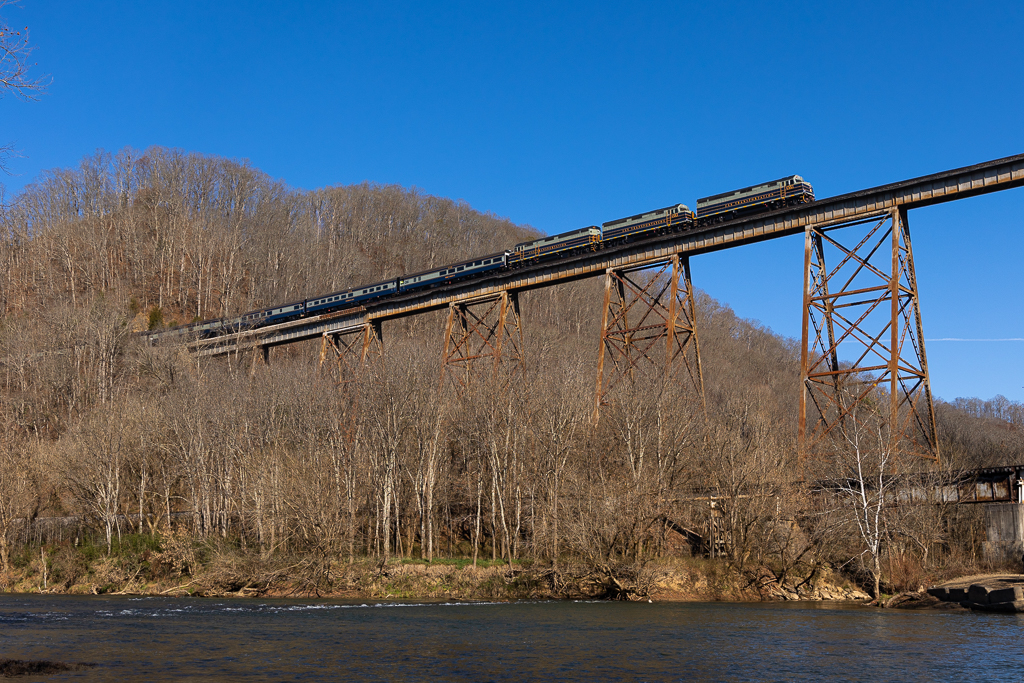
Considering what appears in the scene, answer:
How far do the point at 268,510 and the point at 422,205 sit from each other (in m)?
67.3

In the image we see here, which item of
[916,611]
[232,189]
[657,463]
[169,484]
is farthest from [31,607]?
[232,189]

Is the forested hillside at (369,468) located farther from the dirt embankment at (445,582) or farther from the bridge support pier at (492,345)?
the bridge support pier at (492,345)

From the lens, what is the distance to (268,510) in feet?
105

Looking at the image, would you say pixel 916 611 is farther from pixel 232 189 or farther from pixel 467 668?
pixel 232 189

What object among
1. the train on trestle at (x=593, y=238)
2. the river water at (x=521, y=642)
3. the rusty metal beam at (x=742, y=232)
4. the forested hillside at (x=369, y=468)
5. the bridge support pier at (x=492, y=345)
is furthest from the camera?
the bridge support pier at (x=492, y=345)

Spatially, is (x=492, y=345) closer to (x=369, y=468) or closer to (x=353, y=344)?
(x=369, y=468)

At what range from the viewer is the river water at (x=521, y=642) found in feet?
43.6

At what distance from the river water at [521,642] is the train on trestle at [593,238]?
48.0ft

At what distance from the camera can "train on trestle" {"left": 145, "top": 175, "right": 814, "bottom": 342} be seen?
30.0m

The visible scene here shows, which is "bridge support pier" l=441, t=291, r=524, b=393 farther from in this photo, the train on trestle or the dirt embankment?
the dirt embankment

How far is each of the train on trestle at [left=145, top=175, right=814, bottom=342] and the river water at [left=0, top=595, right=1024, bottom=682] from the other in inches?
576

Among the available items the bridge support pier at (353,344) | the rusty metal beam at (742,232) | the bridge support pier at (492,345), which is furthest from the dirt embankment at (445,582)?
the bridge support pier at (353,344)

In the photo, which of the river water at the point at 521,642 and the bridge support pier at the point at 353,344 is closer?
the river water at the point at 521,642

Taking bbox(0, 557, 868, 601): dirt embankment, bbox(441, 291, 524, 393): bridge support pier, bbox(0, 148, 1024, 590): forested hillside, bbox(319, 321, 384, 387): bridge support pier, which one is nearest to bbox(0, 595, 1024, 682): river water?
bbox(0, 557, 868, 601): dirt embankment
